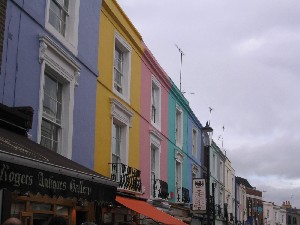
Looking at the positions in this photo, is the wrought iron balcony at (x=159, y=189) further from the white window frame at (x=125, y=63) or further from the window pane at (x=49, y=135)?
the window pane at (x=49, y=135)

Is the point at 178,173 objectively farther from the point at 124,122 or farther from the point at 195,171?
the point at 124,122

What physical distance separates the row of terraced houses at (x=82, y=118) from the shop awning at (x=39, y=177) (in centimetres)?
2

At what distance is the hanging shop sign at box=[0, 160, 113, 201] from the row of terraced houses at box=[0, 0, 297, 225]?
14mm

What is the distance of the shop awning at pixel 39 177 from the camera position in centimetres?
559

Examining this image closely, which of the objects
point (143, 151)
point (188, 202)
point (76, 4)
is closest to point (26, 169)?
point (76, 4)

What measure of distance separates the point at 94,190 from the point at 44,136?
2.84 metres

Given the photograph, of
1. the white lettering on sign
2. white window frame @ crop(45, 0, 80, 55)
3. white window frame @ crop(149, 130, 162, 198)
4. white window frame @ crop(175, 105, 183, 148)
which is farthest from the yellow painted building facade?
the white lettering on sign

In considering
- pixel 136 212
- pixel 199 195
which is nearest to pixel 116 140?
pixel 136 212

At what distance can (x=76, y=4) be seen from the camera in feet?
Result: 38.4

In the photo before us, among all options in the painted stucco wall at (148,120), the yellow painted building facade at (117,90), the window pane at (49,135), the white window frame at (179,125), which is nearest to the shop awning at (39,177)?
the window pane at (49,135)

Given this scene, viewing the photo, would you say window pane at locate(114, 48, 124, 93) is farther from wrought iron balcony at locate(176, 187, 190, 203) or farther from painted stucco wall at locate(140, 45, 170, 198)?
wrought iron balcony at locate(176, 187, 190, 203)

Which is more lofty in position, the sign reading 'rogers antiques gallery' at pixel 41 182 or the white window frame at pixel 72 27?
the white window frame at pixel 72 27

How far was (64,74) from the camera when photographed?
1070 cm

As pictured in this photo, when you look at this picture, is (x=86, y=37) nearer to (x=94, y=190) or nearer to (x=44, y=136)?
(x=44, y=136)
